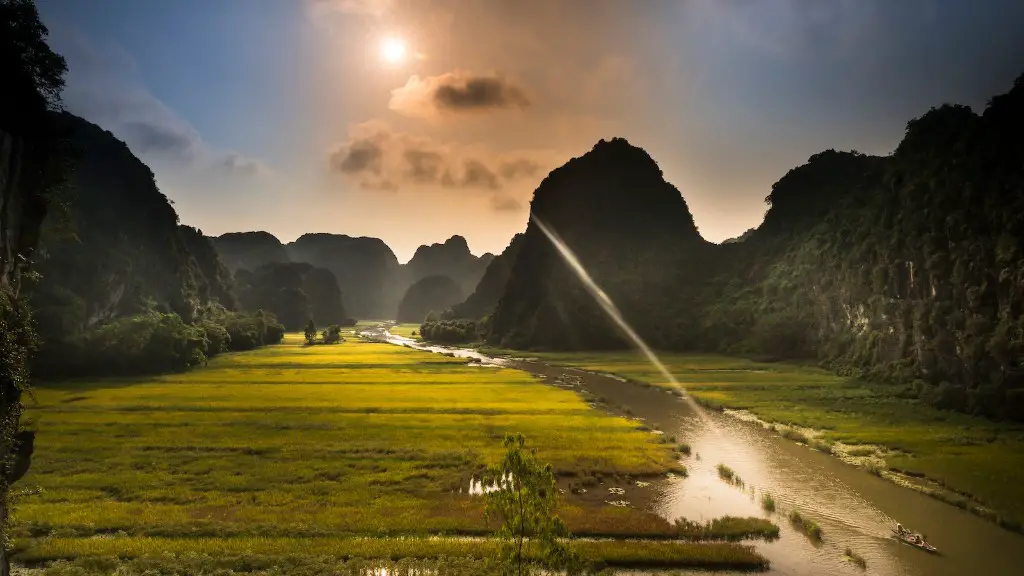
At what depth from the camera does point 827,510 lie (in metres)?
18.5

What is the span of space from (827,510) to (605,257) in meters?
110

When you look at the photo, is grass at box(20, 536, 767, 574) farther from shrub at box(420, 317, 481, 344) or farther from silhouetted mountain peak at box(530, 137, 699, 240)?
silhouetted mountain peak at box(530, 137, 699, 240)

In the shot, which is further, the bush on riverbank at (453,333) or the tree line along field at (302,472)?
the bush on riverbank at (453,333)

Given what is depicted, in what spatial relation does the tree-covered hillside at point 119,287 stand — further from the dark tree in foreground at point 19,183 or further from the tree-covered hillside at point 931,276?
the tree-covered hillside at point 931,276

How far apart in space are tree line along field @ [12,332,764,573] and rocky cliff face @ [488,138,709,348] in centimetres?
6419

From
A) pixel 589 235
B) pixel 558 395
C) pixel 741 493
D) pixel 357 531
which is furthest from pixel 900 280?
pixel 589 235

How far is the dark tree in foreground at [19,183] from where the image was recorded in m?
12.2

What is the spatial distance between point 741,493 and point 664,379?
112 ft

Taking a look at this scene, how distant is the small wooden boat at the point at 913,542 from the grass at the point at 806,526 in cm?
238

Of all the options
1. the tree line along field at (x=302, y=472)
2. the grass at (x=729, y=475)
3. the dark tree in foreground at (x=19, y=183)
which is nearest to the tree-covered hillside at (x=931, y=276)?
the grass at (x=729, y=475)

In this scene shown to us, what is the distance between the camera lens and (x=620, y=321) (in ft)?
350

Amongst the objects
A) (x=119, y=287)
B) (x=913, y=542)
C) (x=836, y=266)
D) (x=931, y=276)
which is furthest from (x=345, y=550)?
(x=119, y=287)

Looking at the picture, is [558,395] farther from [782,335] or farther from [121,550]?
[782,335]

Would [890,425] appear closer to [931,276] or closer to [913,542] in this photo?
[913,542]
